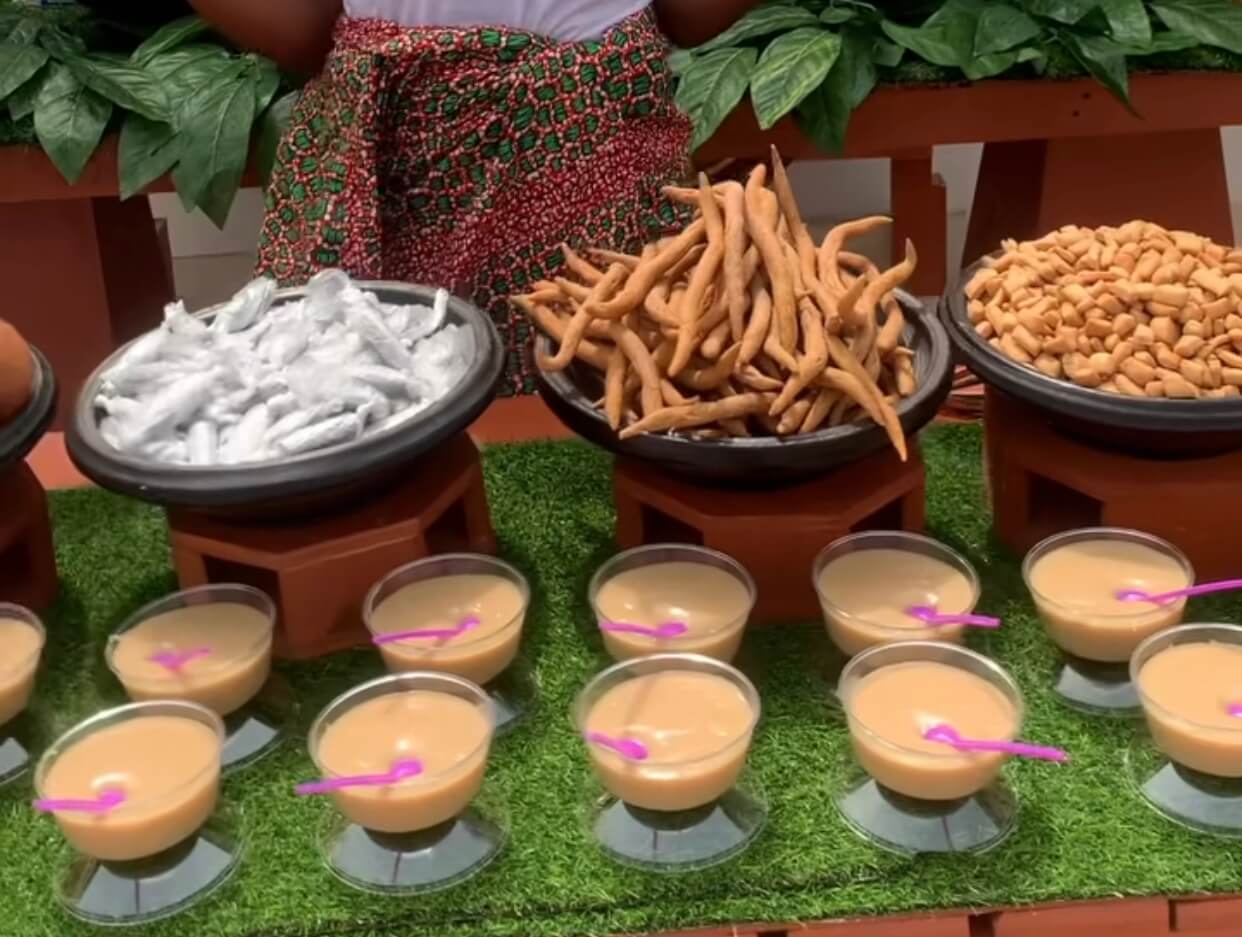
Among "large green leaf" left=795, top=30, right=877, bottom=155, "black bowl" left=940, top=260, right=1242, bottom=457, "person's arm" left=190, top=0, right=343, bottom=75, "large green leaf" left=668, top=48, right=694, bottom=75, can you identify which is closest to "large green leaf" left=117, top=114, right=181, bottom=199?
"person's arm" left=190, top=0, right=343, bottom=75

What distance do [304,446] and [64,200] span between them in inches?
70.6

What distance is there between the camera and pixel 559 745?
131cm

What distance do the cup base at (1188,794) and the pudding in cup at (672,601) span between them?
1.30 ft

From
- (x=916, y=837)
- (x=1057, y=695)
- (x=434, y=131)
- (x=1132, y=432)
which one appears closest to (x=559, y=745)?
(x=916, y=837)

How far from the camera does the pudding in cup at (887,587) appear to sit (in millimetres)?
1323

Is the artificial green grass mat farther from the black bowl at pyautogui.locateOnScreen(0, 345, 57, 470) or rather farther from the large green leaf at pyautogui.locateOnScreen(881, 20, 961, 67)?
the large green leaf at pyautogui.locateOnScreen(881, 20, 961, 67)

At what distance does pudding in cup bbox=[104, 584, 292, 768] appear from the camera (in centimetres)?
131

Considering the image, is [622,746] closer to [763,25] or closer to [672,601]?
[672,601]

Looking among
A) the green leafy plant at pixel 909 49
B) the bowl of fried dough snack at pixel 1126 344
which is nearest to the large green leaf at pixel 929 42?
the green leafy plant at pixel 909 49

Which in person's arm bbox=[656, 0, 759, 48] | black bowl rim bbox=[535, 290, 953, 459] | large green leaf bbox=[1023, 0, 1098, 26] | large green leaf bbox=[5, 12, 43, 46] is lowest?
black bowl rim bbox=[535, 290, 953, 459]

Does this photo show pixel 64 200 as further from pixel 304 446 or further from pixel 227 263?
pixel 304 446

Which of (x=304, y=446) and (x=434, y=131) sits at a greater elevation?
(x=434, y=131)

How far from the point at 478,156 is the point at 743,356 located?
26.5 inches

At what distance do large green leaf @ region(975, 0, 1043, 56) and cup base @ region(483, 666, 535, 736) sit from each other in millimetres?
1779
